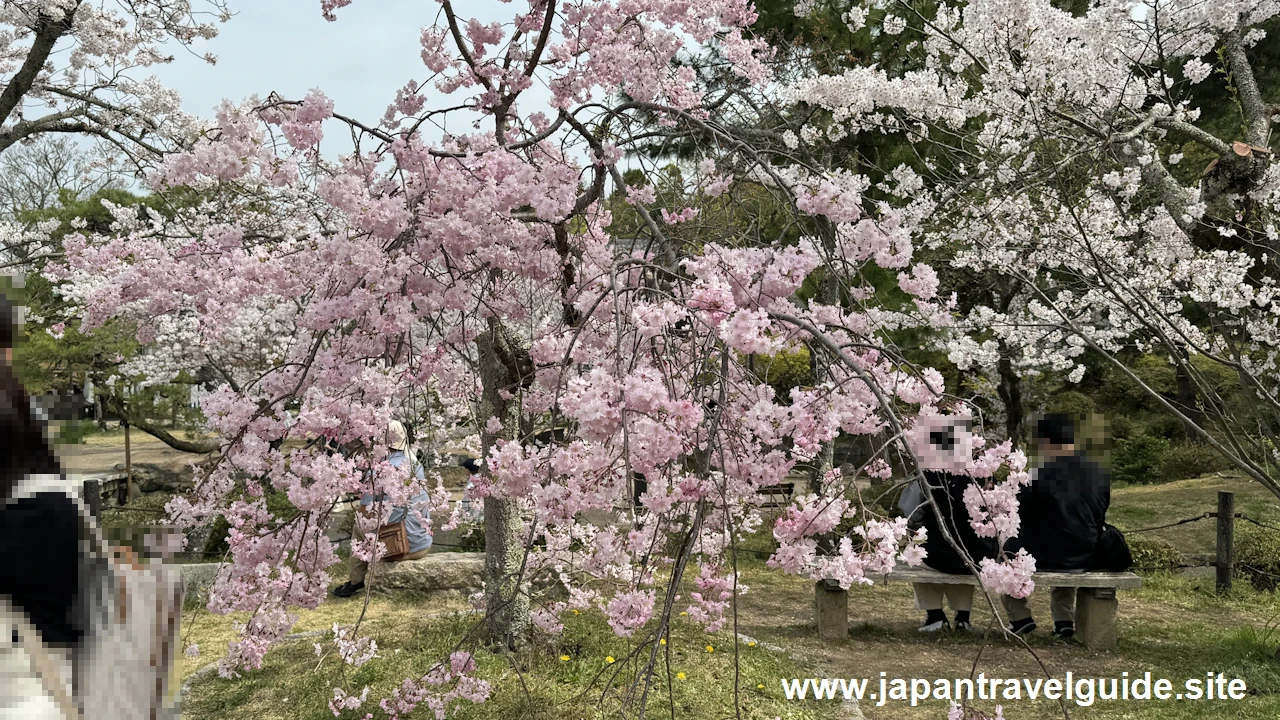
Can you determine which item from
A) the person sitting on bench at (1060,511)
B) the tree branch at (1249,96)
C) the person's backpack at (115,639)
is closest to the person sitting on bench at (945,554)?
the person sitting on bench at (1060,511)

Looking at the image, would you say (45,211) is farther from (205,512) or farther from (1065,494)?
(1065,494)

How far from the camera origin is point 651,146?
626 cm

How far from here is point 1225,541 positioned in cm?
530

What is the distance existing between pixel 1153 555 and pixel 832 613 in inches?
126

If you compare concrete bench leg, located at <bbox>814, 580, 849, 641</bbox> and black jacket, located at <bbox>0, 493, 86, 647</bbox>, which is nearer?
black jacket, located at <bbox>0, 493, 86, 647</bbox>

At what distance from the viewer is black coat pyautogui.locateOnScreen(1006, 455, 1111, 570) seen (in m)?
4.34

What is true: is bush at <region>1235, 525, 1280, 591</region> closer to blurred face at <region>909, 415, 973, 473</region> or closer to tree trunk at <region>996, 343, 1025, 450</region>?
tree trunk at <region>996, 343, 1025, 450</region>

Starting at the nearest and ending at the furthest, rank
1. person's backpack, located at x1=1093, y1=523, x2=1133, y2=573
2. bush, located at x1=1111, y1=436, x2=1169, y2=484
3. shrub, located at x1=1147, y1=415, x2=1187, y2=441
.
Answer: person's backpack, located at x1=1093, y1=523, x2=1133, y2=573 → bush, located at x1=1111, y1=436, x2=1169, y2=484 → shrub, located at x1=1147, y1=415, x2=1187, y2=441

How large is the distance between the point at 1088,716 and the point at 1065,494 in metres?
1.33


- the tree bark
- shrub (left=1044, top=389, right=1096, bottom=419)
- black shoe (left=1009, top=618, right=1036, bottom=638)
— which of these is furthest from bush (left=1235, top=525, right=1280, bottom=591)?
the tree bark

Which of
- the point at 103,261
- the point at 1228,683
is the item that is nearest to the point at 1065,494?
the point at 1228,683

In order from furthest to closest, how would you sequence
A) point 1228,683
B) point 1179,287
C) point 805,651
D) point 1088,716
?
1. point 1179,287
2. point 805,651
3. point 1228,683
4. point 1088,716

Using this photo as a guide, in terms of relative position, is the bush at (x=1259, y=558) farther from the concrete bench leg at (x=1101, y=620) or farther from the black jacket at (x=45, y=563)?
the black jacket at (x=45, y=563)

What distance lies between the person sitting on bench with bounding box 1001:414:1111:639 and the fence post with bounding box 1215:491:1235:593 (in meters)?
1.49
